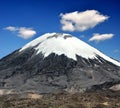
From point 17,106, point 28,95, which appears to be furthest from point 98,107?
point 28,95

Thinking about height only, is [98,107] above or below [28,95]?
below

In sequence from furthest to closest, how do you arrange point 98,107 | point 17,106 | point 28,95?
point 28,95 < point 17,106 < point 98,107

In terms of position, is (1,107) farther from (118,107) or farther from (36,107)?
(118,107)

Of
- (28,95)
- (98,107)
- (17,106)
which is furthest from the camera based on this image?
(28,95)

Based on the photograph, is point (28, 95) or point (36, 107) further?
point (28, 95)

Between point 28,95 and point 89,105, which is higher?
point 28,95

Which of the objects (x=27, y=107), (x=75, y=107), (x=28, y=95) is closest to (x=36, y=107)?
(x=27, y=107)

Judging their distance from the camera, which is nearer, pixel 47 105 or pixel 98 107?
pixel 98 107

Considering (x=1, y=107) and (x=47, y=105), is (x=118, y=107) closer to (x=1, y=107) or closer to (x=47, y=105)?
(x=47, y=105)
